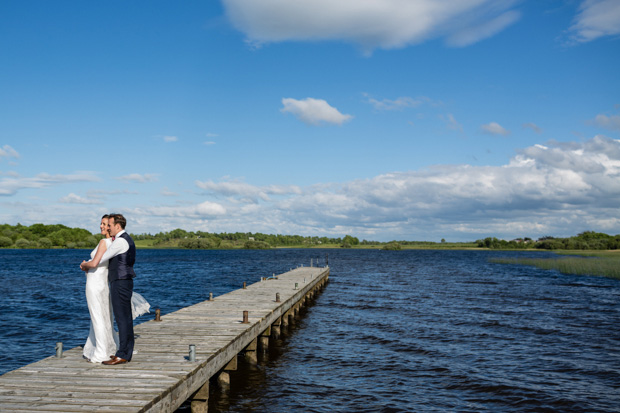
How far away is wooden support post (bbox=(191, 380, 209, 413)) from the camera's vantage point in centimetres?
916

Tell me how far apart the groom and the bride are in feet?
0.37

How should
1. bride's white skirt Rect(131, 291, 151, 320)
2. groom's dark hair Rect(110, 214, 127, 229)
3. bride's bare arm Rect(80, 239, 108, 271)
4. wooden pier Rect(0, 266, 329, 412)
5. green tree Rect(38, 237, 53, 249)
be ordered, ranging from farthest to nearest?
green tree Rect(38, 237, 53, 249), bride's white skirt Rect(131, 291, 151, 320), groom's dark hair Rect(110, 214, 127, 229), bride's bare arm Rect(80, 239, 108, 271), wooden pier Rect(0, 266, 329, 412)

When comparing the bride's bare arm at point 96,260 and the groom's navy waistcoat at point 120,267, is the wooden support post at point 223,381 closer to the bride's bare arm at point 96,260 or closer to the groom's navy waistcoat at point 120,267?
the groom's navy waistcoat at point 120,267

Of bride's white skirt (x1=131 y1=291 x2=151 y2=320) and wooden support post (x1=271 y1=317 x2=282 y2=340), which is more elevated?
bride's white skirt (x1=131 y1=291 x2=151 y2=320)

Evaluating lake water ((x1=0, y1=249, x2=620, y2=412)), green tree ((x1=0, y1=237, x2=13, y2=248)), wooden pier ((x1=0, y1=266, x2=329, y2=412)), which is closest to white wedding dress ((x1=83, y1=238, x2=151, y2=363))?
wooden pier ((x1=0, y1=266, x2=329, y2=412))

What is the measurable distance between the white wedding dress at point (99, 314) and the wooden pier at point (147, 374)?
0.26 meters

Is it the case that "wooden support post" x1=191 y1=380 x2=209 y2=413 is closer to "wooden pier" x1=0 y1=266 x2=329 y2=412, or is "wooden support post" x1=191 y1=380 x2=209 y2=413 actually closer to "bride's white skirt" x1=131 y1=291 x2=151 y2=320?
"wooden pier" x1=0 y1=266 x2=329 y2=412

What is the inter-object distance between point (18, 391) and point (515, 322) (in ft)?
70.0

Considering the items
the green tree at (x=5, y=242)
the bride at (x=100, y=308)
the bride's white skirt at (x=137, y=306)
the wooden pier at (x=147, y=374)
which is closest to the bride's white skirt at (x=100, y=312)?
the bride at (x=100, y=308)

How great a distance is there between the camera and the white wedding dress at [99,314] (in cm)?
815

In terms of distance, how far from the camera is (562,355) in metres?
16.0

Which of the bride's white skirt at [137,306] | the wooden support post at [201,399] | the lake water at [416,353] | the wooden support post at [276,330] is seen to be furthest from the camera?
the wooden support post at [276,330]

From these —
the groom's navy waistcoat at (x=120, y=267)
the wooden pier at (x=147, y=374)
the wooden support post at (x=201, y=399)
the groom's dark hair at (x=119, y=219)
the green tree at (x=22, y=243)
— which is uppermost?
the groom's dark hair at (x=119, y=219)

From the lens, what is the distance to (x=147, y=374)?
25.8 feet
